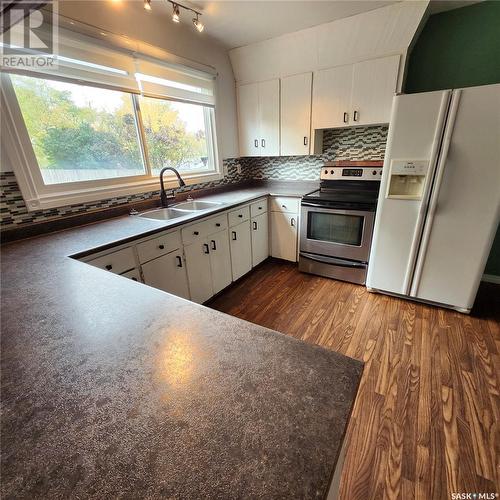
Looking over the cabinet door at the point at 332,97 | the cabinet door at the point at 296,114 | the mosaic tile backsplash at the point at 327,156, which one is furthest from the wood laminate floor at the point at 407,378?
the cabinet door at the point at 332,97

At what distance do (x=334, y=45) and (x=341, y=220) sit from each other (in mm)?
1665

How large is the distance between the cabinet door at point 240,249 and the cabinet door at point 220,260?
8 cm

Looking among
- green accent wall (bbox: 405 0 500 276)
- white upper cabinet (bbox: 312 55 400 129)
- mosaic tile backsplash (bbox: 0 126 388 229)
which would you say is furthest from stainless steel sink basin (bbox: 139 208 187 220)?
green accent wall (bbox: 405 0 500 276)

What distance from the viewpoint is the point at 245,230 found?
109 inches

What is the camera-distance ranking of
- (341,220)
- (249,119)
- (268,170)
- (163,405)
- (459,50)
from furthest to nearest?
1. (268,170)
2. (249,119)
3. (341,220)
4. (459,50)
5. (163,405)

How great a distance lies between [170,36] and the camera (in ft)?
7.63

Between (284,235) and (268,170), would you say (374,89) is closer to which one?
(268,170)

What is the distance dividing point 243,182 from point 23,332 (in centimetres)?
317

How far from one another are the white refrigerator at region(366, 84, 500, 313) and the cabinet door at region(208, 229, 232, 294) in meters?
1.40

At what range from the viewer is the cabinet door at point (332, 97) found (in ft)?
8.37

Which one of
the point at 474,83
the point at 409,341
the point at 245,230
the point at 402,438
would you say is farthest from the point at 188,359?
the point at 474,83

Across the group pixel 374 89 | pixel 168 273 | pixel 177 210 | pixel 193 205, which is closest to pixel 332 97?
pixel 374 89

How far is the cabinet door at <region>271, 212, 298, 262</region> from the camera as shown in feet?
9.91

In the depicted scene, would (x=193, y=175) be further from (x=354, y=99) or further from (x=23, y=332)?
(x=23, y=332)
